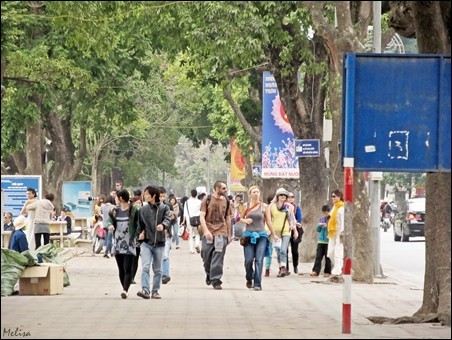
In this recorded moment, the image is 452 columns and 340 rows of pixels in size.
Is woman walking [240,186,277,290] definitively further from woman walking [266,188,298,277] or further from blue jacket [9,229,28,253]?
woman walking [266,188,298,277]

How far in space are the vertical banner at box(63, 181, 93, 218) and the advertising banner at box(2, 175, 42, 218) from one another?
1333 cm

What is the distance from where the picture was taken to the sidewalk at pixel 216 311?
1475 centimetres

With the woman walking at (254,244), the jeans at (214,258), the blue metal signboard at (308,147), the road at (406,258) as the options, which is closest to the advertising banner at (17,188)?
the blue metal signboard at (308,147)

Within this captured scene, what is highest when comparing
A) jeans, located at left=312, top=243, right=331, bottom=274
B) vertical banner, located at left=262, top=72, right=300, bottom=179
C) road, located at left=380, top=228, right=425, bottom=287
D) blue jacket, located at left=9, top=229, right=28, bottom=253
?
vertical banner, located at left=262, top=72, right=300, bottom=179

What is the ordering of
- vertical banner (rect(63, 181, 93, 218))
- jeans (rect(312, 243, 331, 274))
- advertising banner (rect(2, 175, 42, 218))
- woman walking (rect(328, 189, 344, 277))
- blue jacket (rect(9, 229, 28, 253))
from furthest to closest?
1. vertical banner (rect(63, 181, 93, 218))
2. advertising banner (rect(2, 175, 42, 218))
3. jeans (rect(312, 243, 331, 274))
4. woman walking (rect(328, 189, 344, 277))
5. blue jacket (rect(9, 229, 28, 253))

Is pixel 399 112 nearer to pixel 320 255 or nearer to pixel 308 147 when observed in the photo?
pixel 320 255

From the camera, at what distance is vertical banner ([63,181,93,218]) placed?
158 ft

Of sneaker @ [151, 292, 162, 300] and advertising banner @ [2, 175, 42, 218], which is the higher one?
advertising banner @ [2, 175, 42, 218]

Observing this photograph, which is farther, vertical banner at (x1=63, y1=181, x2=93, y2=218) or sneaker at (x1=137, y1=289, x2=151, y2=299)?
vertical banner at (x1=63, y1=181, x2=93, y2=218)

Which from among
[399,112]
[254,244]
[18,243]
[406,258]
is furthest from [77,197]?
[399,112]

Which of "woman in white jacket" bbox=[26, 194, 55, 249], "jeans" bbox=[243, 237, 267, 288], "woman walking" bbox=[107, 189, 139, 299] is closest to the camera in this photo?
"woman walking" bbox=[107, 189, 139, 299]

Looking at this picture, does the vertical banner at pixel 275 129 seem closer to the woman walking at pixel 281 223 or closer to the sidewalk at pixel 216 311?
the woman walking at pixel 281 223

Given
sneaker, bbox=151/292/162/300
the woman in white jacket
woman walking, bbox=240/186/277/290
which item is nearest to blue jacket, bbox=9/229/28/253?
sneaker, bbox=151/292/162/300

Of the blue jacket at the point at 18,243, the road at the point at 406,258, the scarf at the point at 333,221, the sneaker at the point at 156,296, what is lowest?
the road at the point at 406,258
